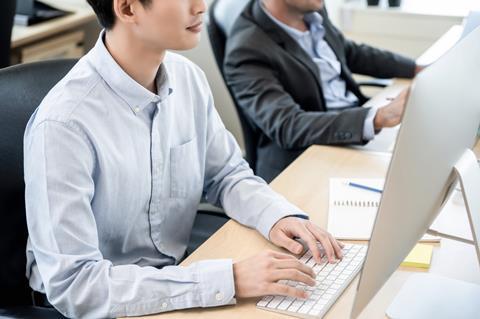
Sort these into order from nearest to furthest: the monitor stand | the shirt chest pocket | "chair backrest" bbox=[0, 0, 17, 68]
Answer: the monitor stand
the shirt chest pocket
"chair backrest" bbox=[0, 0, 17, 68]

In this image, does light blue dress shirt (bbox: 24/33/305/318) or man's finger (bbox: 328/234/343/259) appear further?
man's finger (bbox: 328/234/343/259)

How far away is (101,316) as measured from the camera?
1246 millimetres

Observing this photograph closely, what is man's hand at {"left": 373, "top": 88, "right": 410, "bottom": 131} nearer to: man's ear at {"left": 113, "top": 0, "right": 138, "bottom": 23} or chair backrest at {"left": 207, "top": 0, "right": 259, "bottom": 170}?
chair backrest at {"left": 207, "top": 0, "right": 259, "bottom": 170}

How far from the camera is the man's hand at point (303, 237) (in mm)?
1410

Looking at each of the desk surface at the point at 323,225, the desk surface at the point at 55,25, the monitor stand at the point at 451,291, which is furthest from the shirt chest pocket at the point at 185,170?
the desk surface at the point at 55,25

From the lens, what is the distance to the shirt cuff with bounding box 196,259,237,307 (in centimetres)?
126

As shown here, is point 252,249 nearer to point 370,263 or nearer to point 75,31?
point 370,263

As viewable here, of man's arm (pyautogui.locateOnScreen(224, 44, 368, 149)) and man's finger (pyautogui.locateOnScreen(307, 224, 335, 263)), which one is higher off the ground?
man's finger (pyautogui.locateOnScreen(307, 224, 335, 263))

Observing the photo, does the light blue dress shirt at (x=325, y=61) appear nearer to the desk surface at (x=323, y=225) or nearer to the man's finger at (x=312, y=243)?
the desk surface at (x=323, y=225)

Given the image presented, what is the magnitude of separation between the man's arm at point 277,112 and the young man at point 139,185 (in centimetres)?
38

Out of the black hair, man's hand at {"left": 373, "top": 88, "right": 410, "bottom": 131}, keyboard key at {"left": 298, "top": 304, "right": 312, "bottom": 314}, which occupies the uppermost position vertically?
the black hair

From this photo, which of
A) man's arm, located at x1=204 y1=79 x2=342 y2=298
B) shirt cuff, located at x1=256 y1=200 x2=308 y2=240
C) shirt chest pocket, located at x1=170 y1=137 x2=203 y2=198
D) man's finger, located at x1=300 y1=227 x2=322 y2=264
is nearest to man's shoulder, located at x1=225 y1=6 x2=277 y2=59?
man's arm, located at x1=204 y1=79 x2=342 y2=298


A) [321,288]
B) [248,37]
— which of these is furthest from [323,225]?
[248,37]

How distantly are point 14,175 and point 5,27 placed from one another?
1487 millimetres
